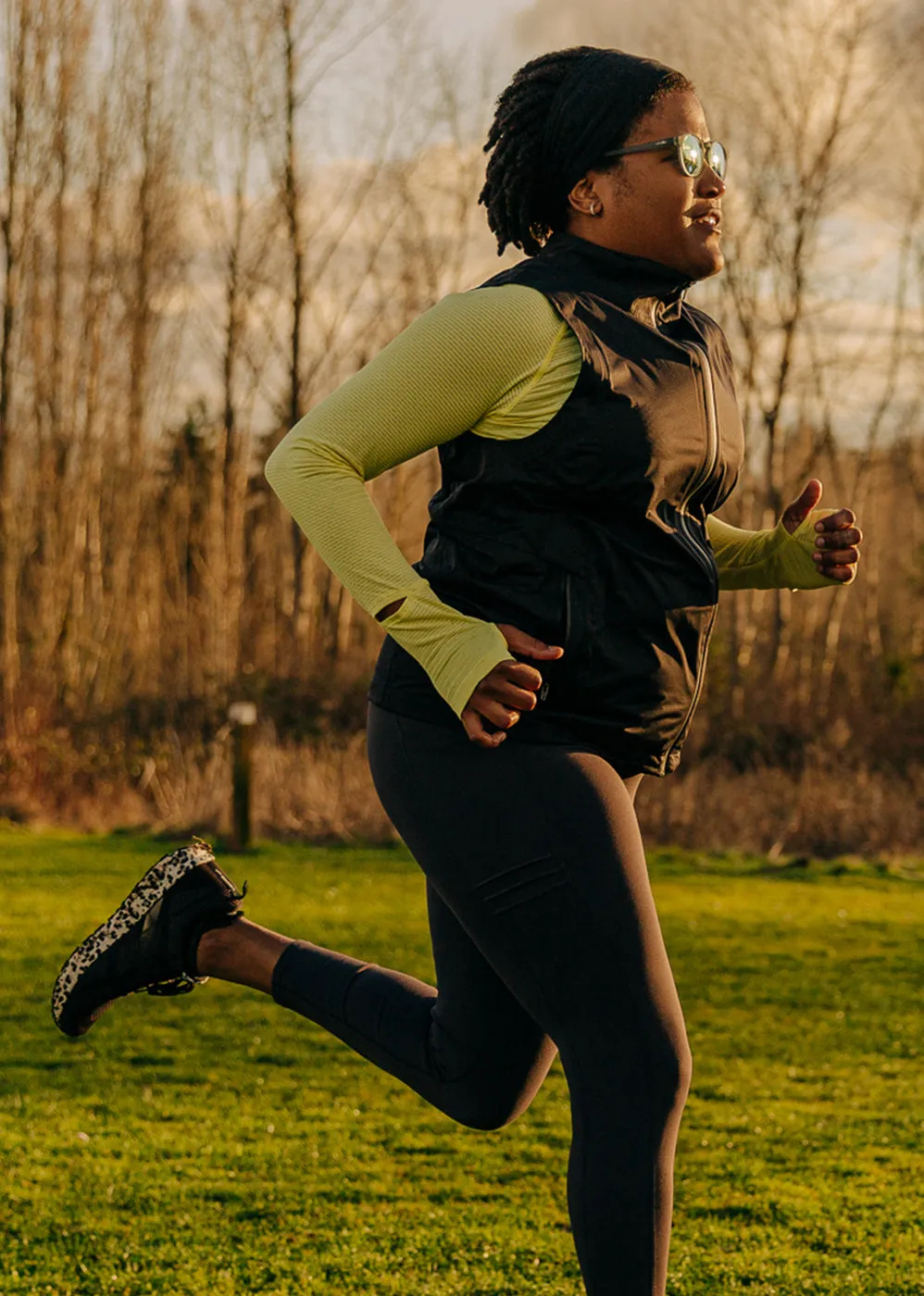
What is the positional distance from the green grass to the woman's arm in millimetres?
1840

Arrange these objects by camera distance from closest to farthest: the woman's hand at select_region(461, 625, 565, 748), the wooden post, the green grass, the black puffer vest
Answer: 1. the woman's hand at select_region(461, 625, 565, 748)
2. the black puffer vest
3. the green grass
4. the wooden post

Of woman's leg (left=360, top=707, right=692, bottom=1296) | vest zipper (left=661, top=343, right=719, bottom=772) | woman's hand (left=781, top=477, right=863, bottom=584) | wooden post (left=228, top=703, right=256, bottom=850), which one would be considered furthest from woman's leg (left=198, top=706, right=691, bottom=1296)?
wooden post (left=228, top=703, right=256, bottom=850)

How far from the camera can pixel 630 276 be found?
2.31 metres

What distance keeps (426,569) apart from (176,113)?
63.2 ft

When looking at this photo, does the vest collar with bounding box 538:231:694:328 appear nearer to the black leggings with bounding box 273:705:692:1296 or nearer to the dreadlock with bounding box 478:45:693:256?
the dreadlock with bounding box 478:45:693:256

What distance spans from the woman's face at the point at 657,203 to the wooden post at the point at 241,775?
31.5 feet

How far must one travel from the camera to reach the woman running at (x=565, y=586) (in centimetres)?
210

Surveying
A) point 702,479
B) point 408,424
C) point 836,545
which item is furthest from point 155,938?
point 836,545

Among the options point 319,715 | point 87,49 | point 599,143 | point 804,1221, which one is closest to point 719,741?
point 319,715

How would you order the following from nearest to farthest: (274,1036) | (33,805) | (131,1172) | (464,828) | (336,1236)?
(464,828)
(336,1236)
(131,1172)
(274,1036)
(33,805)

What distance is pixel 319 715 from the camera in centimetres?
1786

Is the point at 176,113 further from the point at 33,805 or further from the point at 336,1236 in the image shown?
the point at 336,1236

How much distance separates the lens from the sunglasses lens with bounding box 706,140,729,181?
7.71 feet

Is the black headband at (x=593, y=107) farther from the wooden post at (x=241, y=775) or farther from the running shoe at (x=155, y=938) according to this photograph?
the wooden post at (x=241, y=775)
